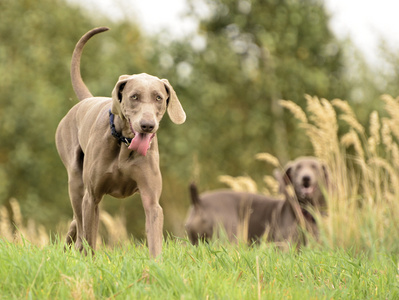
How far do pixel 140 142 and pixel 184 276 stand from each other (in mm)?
834

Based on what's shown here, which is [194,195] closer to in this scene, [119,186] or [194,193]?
[194,193]

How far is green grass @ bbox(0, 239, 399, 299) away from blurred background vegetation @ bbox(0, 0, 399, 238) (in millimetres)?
14705

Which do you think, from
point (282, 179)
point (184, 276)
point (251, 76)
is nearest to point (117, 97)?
point (184, 276)

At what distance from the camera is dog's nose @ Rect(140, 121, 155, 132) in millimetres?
3451

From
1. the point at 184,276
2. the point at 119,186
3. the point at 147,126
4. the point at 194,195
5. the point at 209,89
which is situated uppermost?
the point at 147,126

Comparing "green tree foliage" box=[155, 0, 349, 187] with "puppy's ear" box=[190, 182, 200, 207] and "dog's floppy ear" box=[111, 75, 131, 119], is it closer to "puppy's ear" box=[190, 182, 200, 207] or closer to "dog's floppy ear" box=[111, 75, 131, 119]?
"puppy's ear" box=[190, 182, 200, 207]

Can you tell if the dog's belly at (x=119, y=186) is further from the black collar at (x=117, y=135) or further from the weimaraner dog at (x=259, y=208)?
the weimaraner dog at (x=259, y=208)

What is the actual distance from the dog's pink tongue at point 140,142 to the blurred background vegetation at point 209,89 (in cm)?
1499

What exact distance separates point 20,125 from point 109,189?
16.5m

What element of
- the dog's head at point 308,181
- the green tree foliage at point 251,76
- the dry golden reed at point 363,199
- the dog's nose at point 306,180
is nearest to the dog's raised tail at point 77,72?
the dry golden reed at point 363,199

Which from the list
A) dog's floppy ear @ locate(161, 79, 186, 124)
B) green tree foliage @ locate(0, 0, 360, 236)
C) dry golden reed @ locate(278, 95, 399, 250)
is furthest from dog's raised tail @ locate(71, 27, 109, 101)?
green tree foliage @ locate(0, 0, 360, 236)

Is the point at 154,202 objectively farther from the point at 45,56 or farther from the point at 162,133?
the point at 45,56

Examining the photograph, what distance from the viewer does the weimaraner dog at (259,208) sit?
737cm

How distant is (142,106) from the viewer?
3.58 metres
